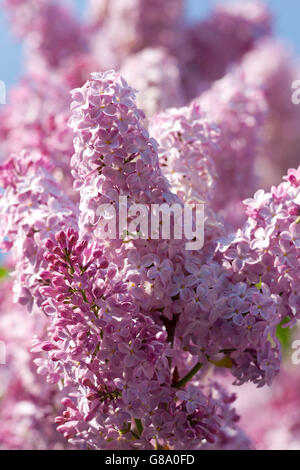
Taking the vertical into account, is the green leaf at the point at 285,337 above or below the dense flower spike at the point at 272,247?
below

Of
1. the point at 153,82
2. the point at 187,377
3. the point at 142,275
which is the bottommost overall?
the point at 187,377

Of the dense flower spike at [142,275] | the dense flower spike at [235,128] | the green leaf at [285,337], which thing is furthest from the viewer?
the green leaf at [285,337]

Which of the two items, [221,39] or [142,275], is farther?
[221,39]

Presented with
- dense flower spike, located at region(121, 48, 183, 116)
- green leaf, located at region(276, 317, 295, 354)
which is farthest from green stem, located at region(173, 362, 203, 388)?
green leaf, located at region(276, 317, 295, 354)

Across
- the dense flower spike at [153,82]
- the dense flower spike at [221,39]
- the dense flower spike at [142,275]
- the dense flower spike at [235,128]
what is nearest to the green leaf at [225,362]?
the dense flower spike at [142,275]

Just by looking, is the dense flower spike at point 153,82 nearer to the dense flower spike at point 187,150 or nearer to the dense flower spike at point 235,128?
the dense flower spike at point 235,128

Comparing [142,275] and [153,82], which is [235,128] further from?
[142,275]

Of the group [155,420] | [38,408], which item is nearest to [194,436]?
[155,420]

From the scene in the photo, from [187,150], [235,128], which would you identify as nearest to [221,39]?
[235,128]

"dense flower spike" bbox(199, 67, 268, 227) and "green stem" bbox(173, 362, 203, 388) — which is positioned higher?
"dense flower spike" bbox(199, 67, 268, 227)

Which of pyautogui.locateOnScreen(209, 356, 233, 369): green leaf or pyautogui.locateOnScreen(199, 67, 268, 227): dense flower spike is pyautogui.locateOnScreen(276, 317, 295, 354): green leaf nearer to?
pyautogui.locateOnScreen(199, 67, 268, 227): dense flower spike

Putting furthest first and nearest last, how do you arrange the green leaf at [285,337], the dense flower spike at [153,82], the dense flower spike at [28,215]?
the green leaf at [285,337] < the dense flower spike at [153,82] < the dense flower spike at [28,215]

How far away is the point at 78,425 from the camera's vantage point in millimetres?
1147

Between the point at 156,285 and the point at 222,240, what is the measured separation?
0.16 meters
